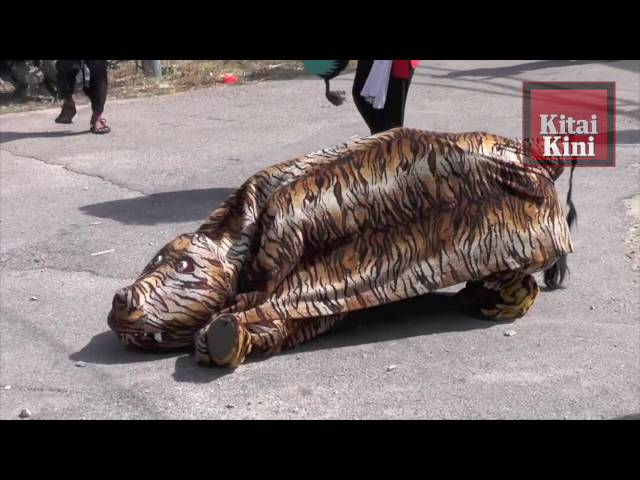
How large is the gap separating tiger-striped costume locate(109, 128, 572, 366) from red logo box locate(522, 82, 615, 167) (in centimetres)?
43

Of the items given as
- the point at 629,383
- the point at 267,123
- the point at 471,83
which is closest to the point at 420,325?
the point at 629,383

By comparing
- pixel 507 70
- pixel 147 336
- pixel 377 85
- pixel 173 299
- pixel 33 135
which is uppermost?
pixel 377 85

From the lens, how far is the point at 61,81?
10570 millimetres

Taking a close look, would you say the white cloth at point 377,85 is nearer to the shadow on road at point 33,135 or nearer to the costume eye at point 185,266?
the costume eye at point 185,266

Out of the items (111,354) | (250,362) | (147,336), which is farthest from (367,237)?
(111,354)

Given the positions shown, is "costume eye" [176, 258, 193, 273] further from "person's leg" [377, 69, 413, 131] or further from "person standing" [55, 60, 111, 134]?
"person standing" [55, 60, 111, 134]

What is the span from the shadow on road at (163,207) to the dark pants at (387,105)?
1.48 meters

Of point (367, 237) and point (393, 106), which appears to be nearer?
point (367, 237)

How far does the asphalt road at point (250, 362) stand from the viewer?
4645 mm

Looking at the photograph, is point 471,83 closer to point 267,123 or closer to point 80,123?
point 267,123

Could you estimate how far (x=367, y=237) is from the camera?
5234 millimetres

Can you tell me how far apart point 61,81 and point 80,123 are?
0.77 m

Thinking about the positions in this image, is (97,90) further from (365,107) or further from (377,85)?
(377,85)

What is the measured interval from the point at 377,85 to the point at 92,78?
14.4ft
